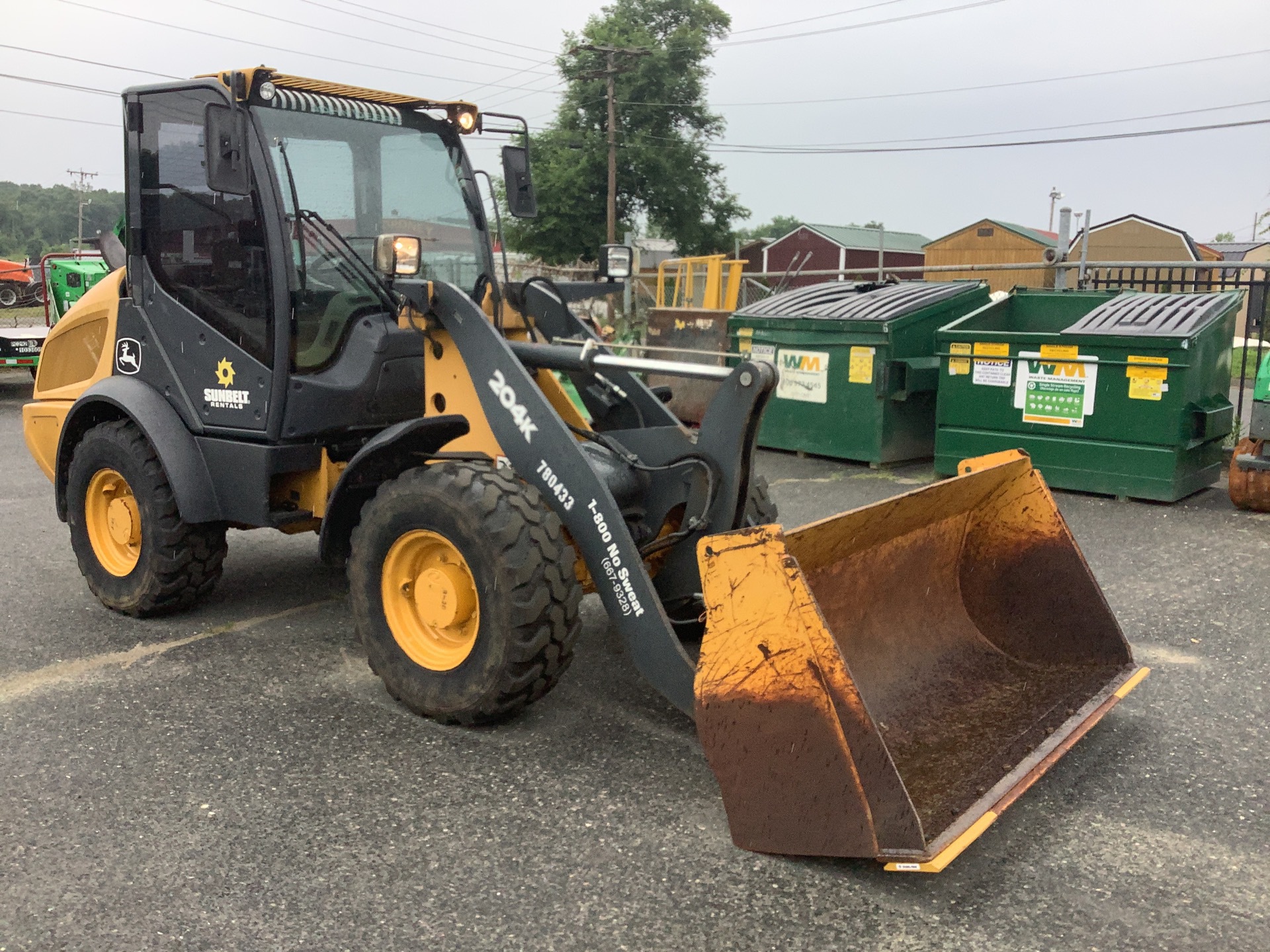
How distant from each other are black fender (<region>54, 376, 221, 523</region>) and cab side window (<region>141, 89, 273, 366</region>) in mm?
501

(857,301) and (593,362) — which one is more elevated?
(857,301)

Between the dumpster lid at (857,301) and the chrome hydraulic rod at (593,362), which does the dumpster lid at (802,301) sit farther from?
the chrome hydraulic rod at (593,362)

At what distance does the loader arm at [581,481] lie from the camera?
3.50 metres

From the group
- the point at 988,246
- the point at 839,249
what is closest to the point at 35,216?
the point at 839,249

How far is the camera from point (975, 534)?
14.2ft

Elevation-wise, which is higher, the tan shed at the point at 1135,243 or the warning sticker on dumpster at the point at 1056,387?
the tan shed at the point at 1135,243

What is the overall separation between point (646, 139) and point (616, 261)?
45.2 metres

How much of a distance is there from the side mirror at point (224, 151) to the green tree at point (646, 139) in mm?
41289

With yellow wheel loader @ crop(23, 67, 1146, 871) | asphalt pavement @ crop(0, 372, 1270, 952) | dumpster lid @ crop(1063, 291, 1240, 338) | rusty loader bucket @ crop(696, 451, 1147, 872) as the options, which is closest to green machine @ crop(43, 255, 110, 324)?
yellow wheel loader @ crop(23, 67, 1146, 871)

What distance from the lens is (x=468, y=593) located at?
3869mm

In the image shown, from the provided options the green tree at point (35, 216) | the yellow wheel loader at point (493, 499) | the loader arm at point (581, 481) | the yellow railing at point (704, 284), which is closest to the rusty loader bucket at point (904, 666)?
the yellow wheel loader at point (493, 499)

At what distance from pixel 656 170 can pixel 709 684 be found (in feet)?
153

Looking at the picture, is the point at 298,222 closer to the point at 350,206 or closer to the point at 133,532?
the point at 350,206

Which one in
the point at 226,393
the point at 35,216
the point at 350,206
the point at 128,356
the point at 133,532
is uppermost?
the point at 35,216
